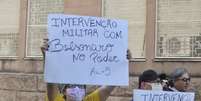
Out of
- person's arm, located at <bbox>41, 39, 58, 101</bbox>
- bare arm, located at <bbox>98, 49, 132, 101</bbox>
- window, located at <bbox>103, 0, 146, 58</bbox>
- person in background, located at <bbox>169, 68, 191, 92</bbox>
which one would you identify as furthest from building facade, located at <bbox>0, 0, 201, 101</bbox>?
person's arm, located at <bbox>41, 39, 58, 101</bbox>

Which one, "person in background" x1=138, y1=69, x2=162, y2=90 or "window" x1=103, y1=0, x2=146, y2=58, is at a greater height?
"window" x1=103, y1=0, x2=146, y2=58

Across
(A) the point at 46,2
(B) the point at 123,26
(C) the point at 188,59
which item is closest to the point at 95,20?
(B) the point at 123,26

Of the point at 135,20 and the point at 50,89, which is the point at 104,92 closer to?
the point at 50,89

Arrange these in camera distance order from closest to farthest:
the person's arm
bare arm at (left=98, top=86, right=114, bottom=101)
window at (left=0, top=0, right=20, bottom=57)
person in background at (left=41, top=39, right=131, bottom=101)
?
1. person in background at (left=41, top=39, right=131, bottom=101)
2. the person's arm
3. bare arm at (left=98, top=86, right=114, bottom=101)
4. window at (left=0, top=0, right=20, bottom=57)

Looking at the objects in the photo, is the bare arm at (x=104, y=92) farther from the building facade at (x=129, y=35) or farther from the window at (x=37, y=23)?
the window at (x=37, y=23)

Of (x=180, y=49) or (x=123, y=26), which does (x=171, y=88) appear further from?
(x=180, y=49)

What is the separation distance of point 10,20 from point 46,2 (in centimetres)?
96

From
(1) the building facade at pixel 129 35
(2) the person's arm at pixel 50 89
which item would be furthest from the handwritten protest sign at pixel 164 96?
(1) the building facade at pixel 129 35

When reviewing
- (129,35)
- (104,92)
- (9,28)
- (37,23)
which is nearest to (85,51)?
(104,92)

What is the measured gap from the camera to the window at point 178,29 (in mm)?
9977

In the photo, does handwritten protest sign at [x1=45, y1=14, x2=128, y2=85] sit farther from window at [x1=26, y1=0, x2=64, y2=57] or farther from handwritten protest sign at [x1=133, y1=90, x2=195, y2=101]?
window at [x1=26, y1=0, x2=64, y2=57]

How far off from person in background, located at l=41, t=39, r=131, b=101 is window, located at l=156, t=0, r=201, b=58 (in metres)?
4.59

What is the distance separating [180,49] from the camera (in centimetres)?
1009

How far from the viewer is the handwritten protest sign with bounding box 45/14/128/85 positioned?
5.55 metres
